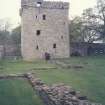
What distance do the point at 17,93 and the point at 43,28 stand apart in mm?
23758

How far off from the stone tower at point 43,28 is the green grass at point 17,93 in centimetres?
1862

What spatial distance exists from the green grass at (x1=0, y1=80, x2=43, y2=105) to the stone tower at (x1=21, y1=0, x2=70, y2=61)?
18.6 meters

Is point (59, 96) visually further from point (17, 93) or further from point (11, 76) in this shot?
point (11, 76)

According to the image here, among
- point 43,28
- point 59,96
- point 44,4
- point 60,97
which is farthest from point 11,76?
point 44,4

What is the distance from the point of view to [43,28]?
41.0 metres

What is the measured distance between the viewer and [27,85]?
20438 millimetres

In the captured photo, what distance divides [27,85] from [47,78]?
2.94 metres

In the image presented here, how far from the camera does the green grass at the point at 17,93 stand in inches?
616

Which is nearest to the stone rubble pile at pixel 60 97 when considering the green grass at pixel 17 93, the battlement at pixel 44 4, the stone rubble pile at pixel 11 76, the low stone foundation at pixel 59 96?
the low stone foundation at pixel 59 96

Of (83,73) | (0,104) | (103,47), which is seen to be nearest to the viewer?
(0,104)

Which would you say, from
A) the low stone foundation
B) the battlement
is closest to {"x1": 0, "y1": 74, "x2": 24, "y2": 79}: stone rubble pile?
the low stone foundation

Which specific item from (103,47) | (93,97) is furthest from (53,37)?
(93,97)

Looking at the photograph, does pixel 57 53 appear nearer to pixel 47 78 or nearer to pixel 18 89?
pixel 47 78

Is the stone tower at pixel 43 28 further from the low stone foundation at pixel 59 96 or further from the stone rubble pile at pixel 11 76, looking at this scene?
the low stone foundation at pixel 59 96
